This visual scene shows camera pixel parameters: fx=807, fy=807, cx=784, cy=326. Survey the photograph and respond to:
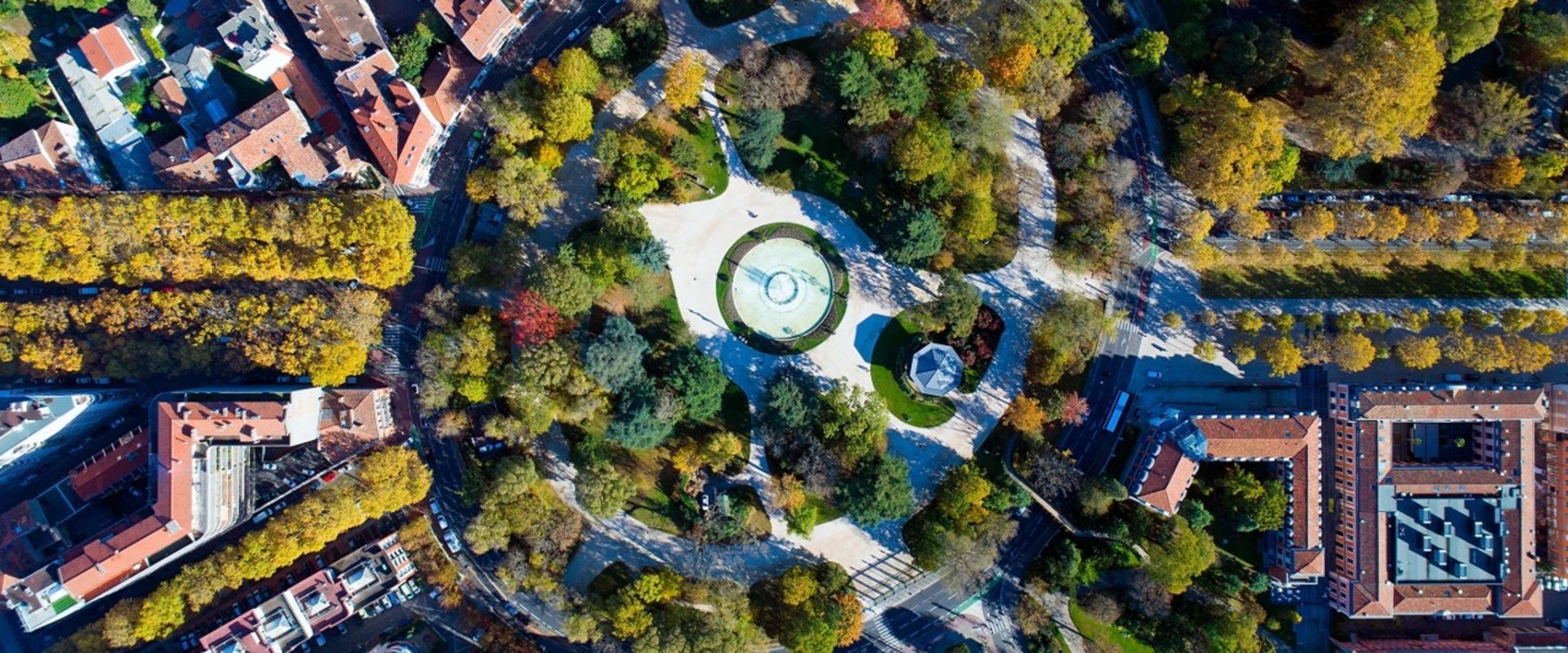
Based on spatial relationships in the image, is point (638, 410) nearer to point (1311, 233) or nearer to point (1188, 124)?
point (1188, 124)

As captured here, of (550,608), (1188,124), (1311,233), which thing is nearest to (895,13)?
(1188,124)

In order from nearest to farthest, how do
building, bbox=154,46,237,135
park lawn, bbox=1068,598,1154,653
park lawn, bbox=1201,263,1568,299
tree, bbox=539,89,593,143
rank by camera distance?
1. tree, bbox=539,89,593,143
2. building, bbox=154,46,237,135
3. park lawn, bbox=1201,263,1568,299
4. park lawn, bbox=1068,598,1154,653

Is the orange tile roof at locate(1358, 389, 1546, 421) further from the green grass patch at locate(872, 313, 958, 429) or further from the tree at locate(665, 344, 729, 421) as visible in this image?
the tree at locate(665, 344, 729, 421)

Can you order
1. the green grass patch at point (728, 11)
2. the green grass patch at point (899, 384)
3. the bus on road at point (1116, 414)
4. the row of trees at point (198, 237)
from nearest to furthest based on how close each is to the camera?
the row of trees at point (198, 237) → the green grass patch at point (728, 11) → the green grass patch at point (899, 384) → the bus on road at point (1116, 414)

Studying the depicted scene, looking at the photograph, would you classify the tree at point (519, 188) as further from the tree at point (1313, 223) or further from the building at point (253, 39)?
the tree at point (1313, 223)

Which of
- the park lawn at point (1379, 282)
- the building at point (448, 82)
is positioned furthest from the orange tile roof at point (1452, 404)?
the building at point (448, 82)

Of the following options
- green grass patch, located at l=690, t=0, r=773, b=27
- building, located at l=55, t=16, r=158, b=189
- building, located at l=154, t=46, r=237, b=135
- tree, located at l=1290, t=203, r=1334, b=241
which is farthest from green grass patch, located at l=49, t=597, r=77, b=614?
tree, located at l=1290, t=203, r=1334, b=241
